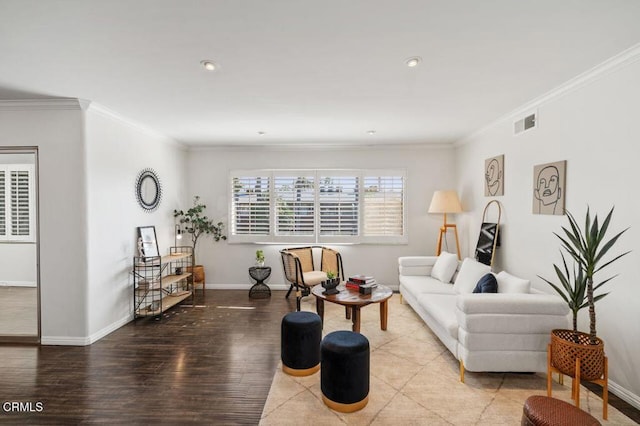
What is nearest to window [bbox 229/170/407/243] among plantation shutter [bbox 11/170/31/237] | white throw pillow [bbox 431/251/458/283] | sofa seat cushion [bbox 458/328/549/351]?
white throw pillow [bbox 431/251/458/283]

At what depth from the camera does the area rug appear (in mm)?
2139

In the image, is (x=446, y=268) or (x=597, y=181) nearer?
(x=597, y=181)

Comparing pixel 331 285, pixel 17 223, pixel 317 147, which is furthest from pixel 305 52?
pixel 17 223

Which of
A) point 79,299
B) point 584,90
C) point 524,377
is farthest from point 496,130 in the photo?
point 79,299

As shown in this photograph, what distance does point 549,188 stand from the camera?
311cm

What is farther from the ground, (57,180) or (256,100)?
(256,100)

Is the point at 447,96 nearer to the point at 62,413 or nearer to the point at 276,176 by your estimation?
the point at 276,176

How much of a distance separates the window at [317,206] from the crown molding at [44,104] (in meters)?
2.68

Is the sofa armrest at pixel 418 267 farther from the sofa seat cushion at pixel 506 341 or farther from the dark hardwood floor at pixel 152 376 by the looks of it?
the dark hardwood floor at pixel 152 376

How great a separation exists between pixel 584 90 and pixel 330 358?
3341mm

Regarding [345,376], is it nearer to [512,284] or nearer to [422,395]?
[422,395]

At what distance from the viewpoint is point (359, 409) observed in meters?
2.23

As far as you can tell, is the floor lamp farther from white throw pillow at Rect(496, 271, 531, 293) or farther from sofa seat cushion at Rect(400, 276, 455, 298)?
white throw pillow at Rect(496, 271, 531, 293)

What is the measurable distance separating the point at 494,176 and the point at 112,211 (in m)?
5.26
